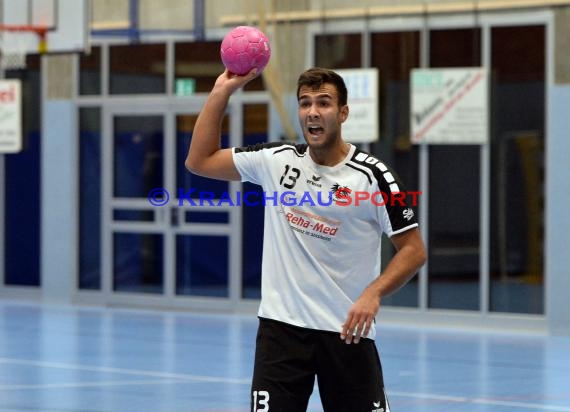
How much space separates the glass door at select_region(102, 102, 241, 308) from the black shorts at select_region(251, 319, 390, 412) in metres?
12.9

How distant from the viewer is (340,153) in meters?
6.02

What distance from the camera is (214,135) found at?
236 inches

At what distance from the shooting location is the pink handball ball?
6.11 m

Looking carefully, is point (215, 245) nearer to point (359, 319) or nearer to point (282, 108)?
point (282, 108)

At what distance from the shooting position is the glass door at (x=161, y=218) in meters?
19.2

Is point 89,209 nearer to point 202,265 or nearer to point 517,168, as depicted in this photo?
point 202,265

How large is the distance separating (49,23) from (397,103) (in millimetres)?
4544

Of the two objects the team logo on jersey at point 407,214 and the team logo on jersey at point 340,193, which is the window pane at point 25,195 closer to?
the team logo on jersey at point 340,193

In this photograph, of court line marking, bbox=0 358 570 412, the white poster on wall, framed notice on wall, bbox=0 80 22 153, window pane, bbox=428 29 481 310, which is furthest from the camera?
framed notice on wall, bbox=0 80 22 153

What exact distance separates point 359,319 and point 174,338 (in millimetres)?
10466

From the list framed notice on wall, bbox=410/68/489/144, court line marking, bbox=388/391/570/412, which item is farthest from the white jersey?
framed notice on wall, bbox=410/68/489/144

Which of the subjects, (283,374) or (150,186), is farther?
(150,186)

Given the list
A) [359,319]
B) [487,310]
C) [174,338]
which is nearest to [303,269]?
[359,319]

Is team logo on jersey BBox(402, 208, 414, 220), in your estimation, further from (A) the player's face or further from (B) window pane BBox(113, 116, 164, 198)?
(B) window pane BBox(113, 116, 164, 198)
